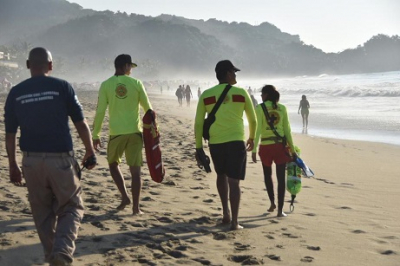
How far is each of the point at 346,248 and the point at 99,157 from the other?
6.09m

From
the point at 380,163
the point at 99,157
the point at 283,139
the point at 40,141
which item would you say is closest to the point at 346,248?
the point at 283,139

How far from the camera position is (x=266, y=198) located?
293 inches

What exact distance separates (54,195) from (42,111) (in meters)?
0.68

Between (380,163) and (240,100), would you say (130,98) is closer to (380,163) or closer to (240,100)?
(240,100)

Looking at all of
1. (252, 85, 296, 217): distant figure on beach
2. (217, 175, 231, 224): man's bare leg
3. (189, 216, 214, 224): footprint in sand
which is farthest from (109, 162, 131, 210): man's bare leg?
(252, 85, 296, 217): distant figure on beach

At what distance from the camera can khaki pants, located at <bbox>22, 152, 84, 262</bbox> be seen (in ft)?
12.4

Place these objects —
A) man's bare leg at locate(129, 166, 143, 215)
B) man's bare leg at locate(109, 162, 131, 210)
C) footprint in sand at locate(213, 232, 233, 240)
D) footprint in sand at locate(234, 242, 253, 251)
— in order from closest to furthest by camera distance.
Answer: footprint in sand at locate(234, 242, 253, 251) → footprint in sand at locate(213, 232, 233, 240) → man's bare leg at locate(129, 166, 143, 215) → man's bare leg at locate(109, 162, 131, 210)

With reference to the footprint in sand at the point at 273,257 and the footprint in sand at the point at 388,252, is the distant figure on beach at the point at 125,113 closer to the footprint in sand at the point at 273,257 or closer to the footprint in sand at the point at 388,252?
the footprint in sand at the point at 273,257

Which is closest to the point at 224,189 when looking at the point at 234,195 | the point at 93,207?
the point at 234,195

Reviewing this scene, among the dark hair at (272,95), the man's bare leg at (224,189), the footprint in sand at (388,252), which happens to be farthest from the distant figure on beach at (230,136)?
the footprint in sand at (388,252)

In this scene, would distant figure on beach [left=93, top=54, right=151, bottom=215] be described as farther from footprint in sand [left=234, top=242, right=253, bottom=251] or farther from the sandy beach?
footprint in sand [left=234, top=242, right=253, bottom=251]

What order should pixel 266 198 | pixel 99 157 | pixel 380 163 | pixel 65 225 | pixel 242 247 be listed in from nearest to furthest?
pixel 65 225, pixel 242 247, pixel 266 198, pixel 99 157, pixel 380 163

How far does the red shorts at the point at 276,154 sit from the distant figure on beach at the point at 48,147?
3.00 m

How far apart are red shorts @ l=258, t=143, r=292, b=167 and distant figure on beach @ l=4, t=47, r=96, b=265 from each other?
118 inches
